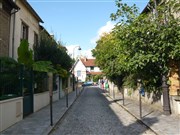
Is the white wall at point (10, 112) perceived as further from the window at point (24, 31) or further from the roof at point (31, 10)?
the roof at point (31, 10)

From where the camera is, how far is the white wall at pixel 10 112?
35.3 ft

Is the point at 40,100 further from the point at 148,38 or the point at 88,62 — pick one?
the point at 88,62

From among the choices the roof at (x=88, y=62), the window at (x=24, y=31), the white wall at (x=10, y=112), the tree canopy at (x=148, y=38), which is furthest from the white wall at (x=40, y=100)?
the roof at (x=88, y=62)

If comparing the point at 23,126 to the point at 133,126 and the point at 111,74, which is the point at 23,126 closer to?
the point at 133,126

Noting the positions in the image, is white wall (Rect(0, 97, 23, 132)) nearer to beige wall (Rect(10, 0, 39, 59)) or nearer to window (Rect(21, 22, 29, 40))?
beige wall (Rect(10, 0, 39, 59))

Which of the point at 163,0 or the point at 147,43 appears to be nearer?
the point at 147,43

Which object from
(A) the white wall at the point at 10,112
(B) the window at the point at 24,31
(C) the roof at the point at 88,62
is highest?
(C) the roof at the point at 88,62

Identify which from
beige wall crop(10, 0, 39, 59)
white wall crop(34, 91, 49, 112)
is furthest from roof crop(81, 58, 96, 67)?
white wall crop(34, 91, 49, 112)

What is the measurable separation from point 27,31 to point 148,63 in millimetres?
10827

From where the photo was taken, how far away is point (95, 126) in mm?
11945

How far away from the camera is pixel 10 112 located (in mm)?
11773

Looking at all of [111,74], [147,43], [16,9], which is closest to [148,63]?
[147,43]

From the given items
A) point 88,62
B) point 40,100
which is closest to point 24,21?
point 40,100

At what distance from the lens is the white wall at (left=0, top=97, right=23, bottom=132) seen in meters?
10.8
